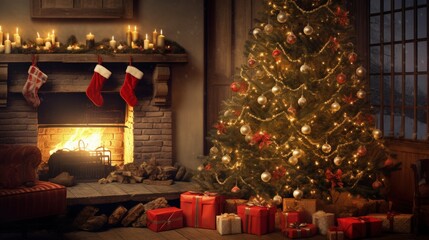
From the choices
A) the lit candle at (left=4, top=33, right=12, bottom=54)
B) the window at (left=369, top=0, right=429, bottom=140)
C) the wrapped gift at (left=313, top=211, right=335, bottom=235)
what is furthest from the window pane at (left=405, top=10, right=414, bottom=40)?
the lit candle at (left=4, top=33, right=12, bottom=54)

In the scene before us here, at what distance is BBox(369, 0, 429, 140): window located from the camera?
24.9 feet

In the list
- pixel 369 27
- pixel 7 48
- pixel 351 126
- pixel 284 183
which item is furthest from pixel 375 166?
pixel 7 48

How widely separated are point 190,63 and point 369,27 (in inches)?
85.6

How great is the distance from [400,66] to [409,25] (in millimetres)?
471

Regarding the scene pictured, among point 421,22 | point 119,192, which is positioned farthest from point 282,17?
point 119,192

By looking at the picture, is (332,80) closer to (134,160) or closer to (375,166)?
(375,166)

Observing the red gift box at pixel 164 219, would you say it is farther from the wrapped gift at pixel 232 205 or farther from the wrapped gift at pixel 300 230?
the wrapped gift at pixel 300 230

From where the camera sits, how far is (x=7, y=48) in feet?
24.1

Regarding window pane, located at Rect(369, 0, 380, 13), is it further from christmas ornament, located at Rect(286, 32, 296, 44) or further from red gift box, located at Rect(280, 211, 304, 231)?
red gift box, located at Rect(280, 211, 304, 231)

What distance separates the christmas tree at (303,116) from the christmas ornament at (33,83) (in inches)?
79.9

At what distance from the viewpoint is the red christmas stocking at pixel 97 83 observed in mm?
7582

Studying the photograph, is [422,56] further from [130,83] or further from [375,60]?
[130,83]

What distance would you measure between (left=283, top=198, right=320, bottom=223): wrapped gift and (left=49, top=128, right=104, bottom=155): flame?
2.56 meters

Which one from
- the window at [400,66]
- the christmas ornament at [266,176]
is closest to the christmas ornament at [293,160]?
the christmas ornament at [266,176]
